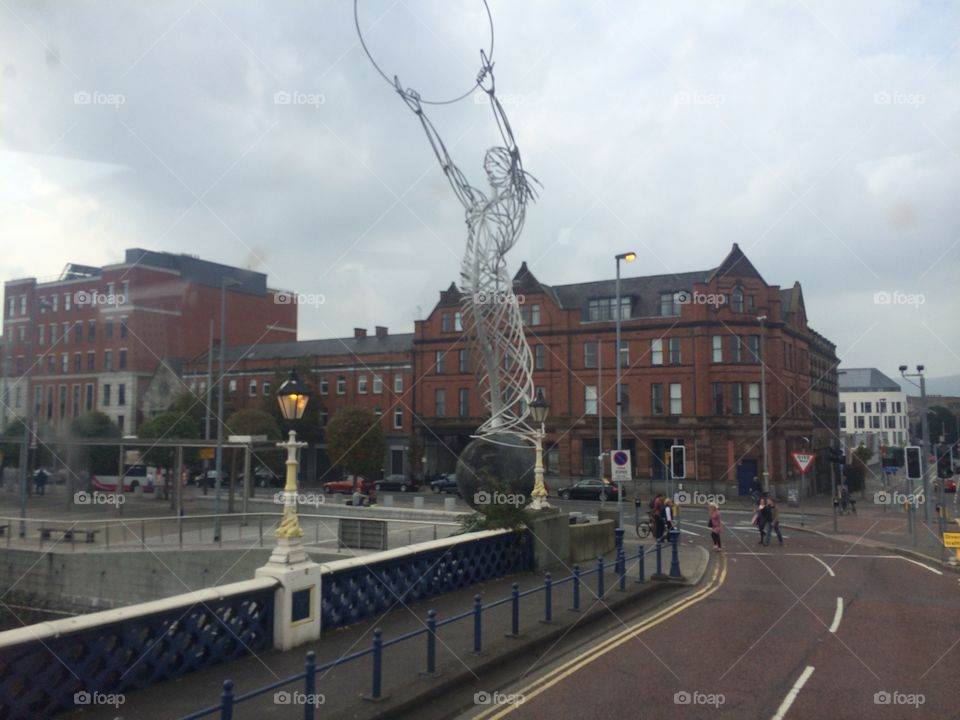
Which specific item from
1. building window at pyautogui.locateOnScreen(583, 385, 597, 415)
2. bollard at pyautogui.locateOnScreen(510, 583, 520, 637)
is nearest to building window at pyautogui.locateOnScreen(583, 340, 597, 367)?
building window at pyautogui.locateOnScreen(583, 385, 597, 415)

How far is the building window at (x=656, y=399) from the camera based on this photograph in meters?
51.5

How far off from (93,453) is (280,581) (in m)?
24.5

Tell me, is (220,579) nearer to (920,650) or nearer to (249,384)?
(920,650)

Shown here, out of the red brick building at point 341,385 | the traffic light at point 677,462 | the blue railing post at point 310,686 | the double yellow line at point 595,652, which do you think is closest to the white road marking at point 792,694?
the double yellow line at point 595,652

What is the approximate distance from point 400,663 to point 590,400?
1783 inches

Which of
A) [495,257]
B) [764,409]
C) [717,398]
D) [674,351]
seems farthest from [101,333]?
[717,398]

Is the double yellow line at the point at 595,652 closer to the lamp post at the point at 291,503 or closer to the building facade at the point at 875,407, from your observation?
the lamp post at the point at 291,503

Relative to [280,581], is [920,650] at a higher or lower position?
lower

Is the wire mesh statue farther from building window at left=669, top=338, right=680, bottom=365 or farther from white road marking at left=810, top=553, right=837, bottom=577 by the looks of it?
building window at left=669, top=338, right=680, bottom=365

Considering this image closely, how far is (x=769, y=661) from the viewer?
9898mm

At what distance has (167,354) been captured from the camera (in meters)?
42.0

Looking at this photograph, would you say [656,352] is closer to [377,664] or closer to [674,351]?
[674,351]

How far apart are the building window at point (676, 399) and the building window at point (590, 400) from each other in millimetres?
5449

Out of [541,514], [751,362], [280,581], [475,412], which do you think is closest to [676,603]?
[541,514]
